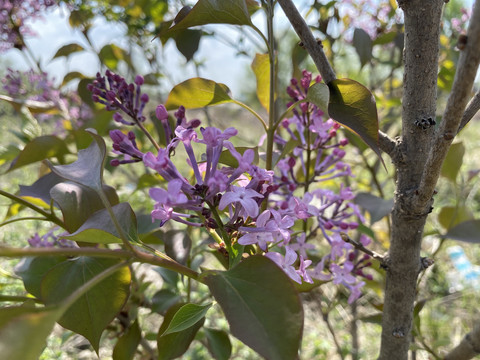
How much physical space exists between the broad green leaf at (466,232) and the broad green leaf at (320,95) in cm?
41

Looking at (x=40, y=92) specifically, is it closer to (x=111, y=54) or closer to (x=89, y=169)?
(x=111, y=54)

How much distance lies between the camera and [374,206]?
0.64m

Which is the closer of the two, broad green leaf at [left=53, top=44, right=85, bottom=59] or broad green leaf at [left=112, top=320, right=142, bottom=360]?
broad green leaf at [left=112, top=320, right=142, bottom=360]

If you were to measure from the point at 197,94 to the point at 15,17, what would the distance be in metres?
1.03

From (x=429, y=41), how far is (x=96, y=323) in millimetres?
431

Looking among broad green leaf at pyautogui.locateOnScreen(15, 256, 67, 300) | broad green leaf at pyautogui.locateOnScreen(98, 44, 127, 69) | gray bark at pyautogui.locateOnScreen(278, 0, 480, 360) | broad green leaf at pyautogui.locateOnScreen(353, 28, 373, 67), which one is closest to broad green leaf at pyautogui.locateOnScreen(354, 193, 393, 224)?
gray bark at pyautogui.locateOnScreen(278, 0, 480, 360)

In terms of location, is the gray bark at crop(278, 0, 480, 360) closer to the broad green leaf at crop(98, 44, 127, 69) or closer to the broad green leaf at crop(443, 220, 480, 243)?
the broad green leaf at crop(443, 220, 480, 243)

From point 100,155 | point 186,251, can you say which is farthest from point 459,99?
point 186,251

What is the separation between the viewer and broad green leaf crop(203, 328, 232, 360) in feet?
2.02

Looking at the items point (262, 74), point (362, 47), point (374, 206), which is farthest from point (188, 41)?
point (374, 206)

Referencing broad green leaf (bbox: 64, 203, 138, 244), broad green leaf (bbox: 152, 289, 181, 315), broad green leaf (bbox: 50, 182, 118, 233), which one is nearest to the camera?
broad green leaf (bbox: 64, 203, 138, 244)

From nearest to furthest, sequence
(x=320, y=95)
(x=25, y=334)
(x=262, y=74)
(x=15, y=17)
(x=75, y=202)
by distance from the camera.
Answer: (x=25, y=334) → (x=320, y=95) → (x=75, y=202) → (x=262, y=74) → (x=15, y=17)

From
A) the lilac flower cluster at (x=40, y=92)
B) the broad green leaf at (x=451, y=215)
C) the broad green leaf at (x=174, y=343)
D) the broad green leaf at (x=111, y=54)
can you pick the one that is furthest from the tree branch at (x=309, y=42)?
the lilac flower cluster at (x=40, y=92)

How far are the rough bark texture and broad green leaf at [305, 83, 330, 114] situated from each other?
13 centimetres
